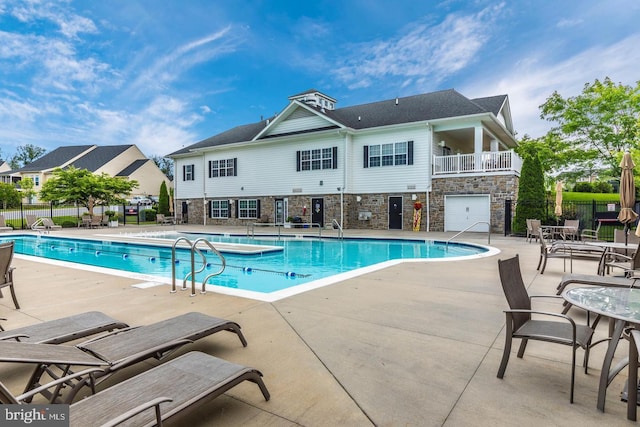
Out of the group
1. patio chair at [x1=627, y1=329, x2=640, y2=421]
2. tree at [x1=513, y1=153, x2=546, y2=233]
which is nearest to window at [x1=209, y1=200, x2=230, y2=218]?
tree at [x1=513, y1=153, x2=546, y2=233]

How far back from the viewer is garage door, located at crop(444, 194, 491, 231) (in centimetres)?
1717

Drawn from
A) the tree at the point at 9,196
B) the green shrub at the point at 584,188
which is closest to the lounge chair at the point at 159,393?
the green shrub at the point at 584,188

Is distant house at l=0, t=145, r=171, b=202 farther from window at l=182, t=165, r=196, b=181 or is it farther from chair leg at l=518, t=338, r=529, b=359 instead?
chair leg at l=518, t=338, r=529, b=359

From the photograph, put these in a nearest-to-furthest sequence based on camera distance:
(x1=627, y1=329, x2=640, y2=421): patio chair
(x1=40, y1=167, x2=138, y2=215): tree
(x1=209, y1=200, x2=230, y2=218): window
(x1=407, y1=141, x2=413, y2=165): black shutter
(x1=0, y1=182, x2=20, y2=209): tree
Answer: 1. (x1=627, y1=329, x2=640, y2=421): patio chair
2. (x1=407, y1=141, x2=413, y2=165): black shutter
3. (x1=40, y1=167, x2=138, y2=215): tree
4. (x1=209, y1=200, x2=230, y2=218): window
5. (x1=0, y1=182, x2=20, y2=209): tree

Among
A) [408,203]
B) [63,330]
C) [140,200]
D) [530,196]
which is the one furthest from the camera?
[140,200]

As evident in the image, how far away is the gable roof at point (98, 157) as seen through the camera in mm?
40031

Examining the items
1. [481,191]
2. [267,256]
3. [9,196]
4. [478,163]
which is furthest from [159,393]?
[9,196]

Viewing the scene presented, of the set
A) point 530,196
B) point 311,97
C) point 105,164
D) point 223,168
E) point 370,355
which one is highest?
point 311,97

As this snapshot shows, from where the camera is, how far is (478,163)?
17156mm

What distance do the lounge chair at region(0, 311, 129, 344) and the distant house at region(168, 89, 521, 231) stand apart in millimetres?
15061

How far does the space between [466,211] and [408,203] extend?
293cm

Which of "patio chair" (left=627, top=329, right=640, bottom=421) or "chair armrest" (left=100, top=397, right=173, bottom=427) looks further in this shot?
"patio chair" (left=627, top=329, right=640, bottom=421)

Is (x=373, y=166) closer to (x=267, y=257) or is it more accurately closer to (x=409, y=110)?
(x=409, y=110)

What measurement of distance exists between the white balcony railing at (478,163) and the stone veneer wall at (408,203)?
0.43m
